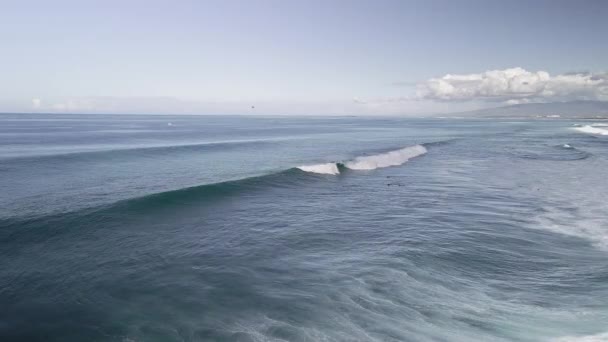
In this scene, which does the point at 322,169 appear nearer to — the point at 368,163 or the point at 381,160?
the point at 368,163

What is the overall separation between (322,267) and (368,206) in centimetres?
824

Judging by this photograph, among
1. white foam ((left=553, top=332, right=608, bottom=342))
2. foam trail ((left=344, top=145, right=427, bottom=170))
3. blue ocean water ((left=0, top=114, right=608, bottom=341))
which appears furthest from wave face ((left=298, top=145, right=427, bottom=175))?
white foam ((left=553, top=332, right=608, bottom=342))

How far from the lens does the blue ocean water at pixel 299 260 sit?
27.7 ft

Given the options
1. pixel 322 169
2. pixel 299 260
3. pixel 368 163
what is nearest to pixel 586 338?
pixel 299 260

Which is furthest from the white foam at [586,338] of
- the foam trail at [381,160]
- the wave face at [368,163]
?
the foam trail at [381,160]

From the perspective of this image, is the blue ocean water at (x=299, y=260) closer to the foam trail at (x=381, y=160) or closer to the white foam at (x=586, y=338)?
the white foam at (x=586, y=338)

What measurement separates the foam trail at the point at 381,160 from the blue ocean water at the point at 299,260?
7679mm

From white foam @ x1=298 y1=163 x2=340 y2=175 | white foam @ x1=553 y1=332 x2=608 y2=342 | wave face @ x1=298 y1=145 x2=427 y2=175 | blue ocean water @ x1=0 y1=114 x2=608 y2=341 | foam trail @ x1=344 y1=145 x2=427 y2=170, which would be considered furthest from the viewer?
foam trail @ x1=344 y1=145 x2=427 y2=170

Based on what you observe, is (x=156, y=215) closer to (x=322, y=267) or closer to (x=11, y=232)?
(x=11, y=232)

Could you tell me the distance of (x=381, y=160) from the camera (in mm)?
36000

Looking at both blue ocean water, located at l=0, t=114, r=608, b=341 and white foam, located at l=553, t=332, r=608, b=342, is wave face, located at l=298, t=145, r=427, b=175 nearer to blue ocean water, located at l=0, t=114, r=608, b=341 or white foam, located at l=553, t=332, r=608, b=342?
blue ocean water, located at l=0, t=114, r=608, b=341

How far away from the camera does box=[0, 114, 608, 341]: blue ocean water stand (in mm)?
8430

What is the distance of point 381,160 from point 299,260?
25.4m

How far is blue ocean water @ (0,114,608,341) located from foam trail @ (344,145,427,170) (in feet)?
25.2
